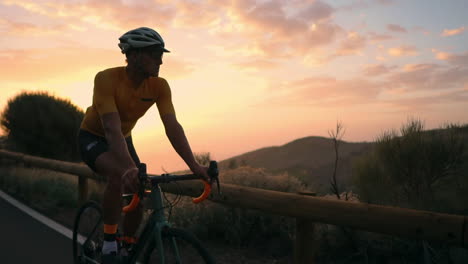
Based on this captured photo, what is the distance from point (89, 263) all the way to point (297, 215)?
7.92 ft

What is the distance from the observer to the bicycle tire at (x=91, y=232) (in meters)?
5.35

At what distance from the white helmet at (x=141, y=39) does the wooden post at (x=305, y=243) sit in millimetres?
2176

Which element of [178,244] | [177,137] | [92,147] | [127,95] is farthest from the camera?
[92,147]

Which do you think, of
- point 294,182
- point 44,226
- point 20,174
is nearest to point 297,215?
point 294,182

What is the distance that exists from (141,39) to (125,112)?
846 mm

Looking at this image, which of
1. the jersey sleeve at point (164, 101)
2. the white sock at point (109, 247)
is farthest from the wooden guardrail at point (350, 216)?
the white sock at point (109, 247)

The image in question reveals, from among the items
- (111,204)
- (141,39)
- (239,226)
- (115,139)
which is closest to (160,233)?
(111,204)

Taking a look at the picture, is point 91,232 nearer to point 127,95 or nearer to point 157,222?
point 127,95

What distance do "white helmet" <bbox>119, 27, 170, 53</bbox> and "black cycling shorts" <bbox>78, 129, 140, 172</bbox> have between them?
1.03m

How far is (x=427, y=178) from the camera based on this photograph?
8172 mm

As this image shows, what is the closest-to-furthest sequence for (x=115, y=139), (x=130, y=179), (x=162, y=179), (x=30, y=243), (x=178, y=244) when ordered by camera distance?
(x=130, y=179) → (x=162, y=179) → (x=178, y=244) → (x=115, y=139) → (x=30, y=243)

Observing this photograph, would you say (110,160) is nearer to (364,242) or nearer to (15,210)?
(364,242)

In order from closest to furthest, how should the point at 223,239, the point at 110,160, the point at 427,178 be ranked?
the point at 110,160, the point at 223,239, the point at 427,178

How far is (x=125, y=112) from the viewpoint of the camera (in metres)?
4.54
